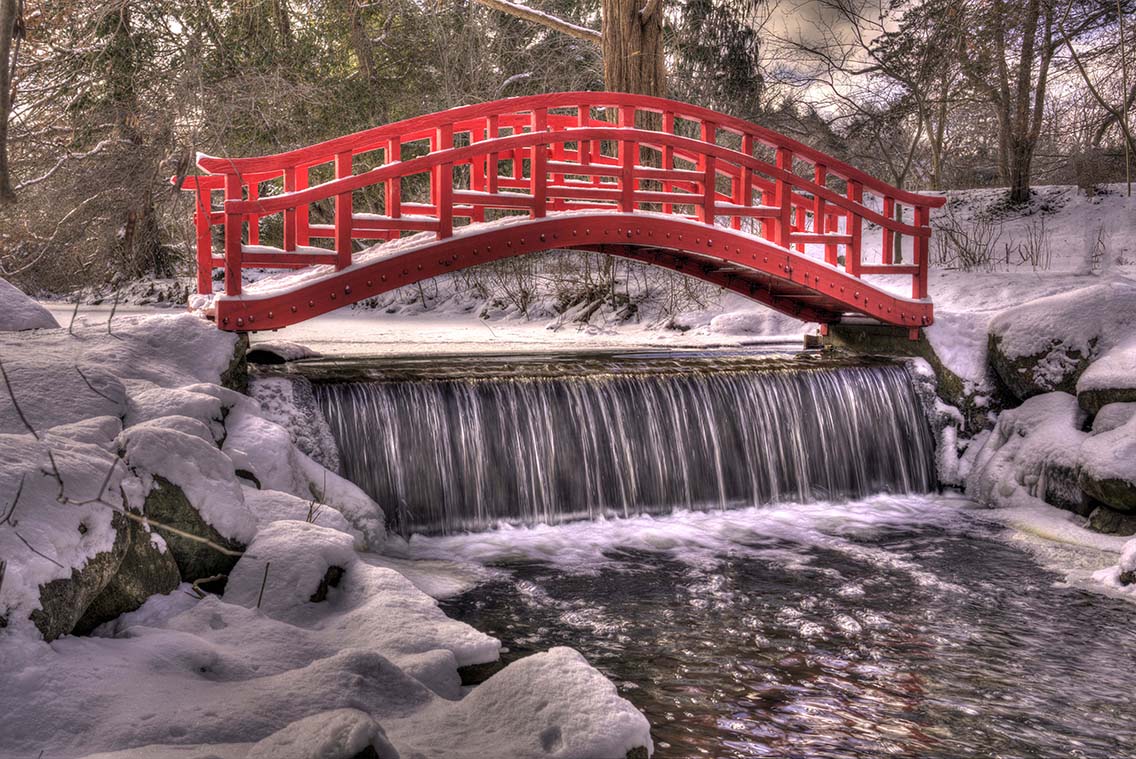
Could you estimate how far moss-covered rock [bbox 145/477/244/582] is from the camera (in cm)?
452

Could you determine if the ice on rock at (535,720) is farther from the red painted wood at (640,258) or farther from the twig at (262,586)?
the red painted wood at (640,258)

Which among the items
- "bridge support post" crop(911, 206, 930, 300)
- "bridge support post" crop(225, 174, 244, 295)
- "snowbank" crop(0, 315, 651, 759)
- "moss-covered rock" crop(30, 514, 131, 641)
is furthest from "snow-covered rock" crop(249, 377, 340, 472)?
"bridge support post" crop(911, 206, 930, 300)

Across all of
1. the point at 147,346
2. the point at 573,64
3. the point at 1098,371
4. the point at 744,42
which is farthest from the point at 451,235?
the point at 744,42

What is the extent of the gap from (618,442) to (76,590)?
503cm

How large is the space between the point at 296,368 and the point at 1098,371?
6523 millimetres

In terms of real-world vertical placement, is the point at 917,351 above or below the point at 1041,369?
above

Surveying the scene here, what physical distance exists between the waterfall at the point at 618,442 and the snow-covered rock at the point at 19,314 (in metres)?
1.85

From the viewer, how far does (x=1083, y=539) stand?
24.6 ft

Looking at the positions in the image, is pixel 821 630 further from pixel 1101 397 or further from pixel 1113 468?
pixel 1101 397

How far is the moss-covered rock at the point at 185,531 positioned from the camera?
4.52 metres

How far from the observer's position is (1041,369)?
30.2 ft

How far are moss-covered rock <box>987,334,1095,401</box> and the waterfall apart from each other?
866 millimetres

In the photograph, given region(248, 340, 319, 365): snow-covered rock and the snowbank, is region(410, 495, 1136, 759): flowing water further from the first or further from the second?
region(248, 340, 319, 365): snow-covered rock

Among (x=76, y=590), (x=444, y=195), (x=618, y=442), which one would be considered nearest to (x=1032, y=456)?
(x=618, y=442)
